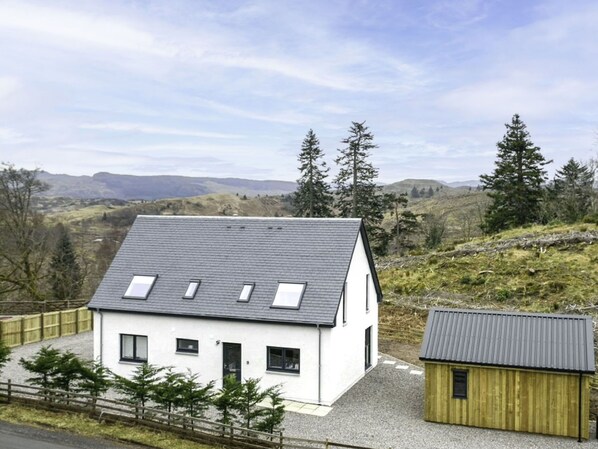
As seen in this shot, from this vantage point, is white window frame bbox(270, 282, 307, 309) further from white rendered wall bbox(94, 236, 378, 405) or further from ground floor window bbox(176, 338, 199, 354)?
ground floor window bbox(176, 338, 199, 354)

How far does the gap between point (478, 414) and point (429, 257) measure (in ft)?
92.2

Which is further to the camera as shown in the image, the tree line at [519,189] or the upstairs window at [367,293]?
the tree line at [519,189]

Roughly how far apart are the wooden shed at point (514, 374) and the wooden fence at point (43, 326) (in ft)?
71.3

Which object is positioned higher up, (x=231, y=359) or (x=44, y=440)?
(x=231, y=359)

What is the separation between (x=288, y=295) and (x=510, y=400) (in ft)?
29.3

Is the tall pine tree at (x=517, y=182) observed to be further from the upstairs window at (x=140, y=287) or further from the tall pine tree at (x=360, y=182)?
the upstairs window at (x=140, y=287)

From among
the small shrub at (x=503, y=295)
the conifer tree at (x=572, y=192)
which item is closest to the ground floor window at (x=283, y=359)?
the small shrub at (x=503, y=295)

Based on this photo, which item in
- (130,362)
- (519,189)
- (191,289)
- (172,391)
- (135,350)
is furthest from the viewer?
(519,189)

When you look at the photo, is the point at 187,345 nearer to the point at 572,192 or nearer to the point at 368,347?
the point at 368,347

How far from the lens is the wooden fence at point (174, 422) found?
54.1 ft

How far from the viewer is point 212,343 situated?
23.0 metres

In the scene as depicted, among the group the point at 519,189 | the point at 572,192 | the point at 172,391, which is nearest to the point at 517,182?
the point at 519,189

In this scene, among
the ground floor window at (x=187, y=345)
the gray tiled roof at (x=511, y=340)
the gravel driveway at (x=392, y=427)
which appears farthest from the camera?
the ground floor window at (x=187, y=345)

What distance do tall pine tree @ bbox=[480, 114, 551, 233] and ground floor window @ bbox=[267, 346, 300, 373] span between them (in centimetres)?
4434
